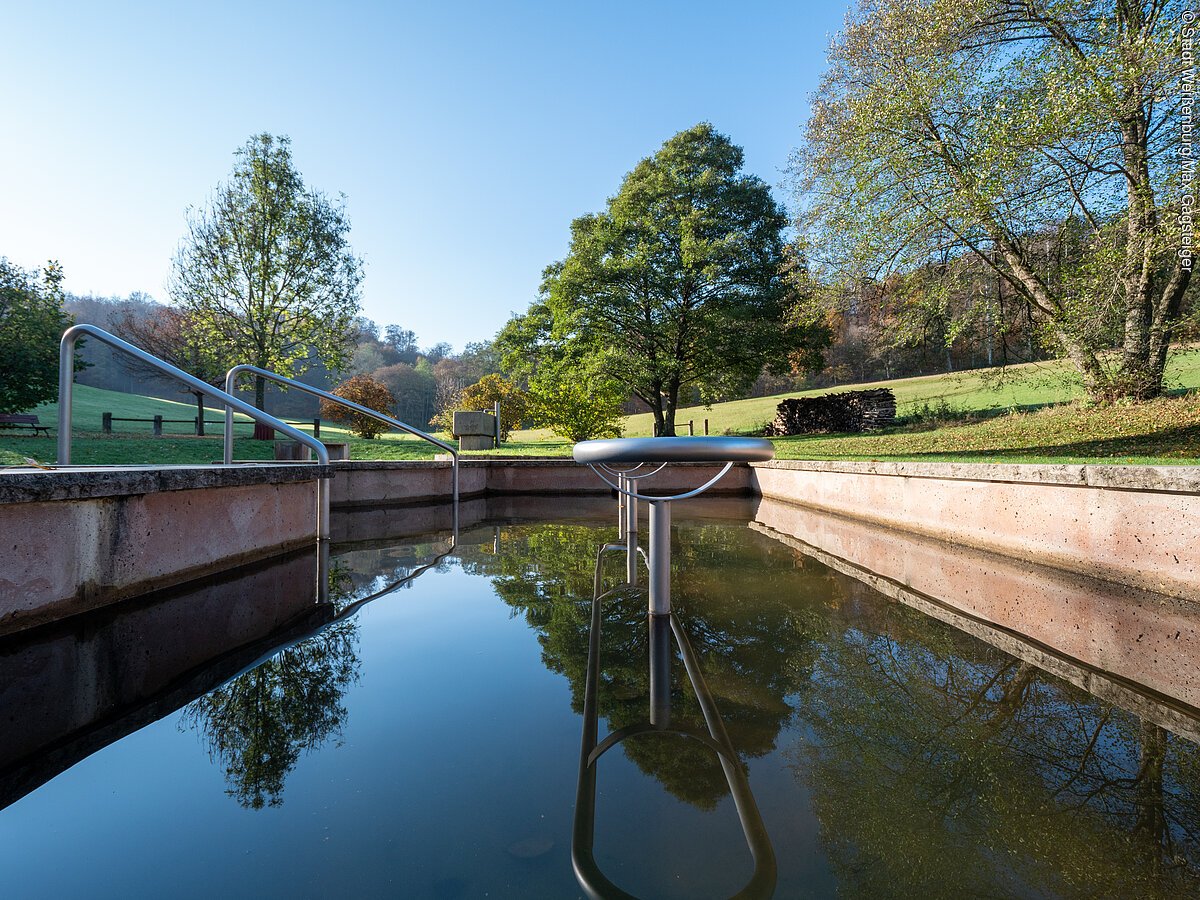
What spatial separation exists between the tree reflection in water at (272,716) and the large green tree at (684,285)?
55.4 ft

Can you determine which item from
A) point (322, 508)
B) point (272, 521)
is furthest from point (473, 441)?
point (272, 521)

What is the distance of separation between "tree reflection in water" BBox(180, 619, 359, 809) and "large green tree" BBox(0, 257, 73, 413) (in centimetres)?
1888

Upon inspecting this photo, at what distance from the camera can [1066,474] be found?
12.6ft

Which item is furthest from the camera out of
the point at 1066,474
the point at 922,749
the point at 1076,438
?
the point at 1076,438

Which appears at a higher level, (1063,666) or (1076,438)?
(1076,438)

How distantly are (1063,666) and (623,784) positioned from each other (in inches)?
78.2

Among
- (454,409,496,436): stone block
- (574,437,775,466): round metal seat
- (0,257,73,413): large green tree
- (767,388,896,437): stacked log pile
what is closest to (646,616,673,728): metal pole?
(574,437,775,466): round metal seat

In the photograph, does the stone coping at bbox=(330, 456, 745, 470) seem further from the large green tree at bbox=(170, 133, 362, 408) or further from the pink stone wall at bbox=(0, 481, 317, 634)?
the large green tree at bbox=(170, 133, 362, 408)

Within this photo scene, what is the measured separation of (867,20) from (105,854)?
55.3 feet

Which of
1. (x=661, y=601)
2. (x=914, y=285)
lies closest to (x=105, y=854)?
(x=661, y=601)

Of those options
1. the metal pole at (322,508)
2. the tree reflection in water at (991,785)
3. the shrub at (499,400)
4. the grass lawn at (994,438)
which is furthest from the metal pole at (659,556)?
the shrub at (499,400)

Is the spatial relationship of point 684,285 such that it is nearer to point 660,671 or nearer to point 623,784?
point 660,671

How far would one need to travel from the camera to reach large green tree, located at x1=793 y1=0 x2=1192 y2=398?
8.03 metres

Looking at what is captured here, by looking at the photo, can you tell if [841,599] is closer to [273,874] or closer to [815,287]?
[273,874]
